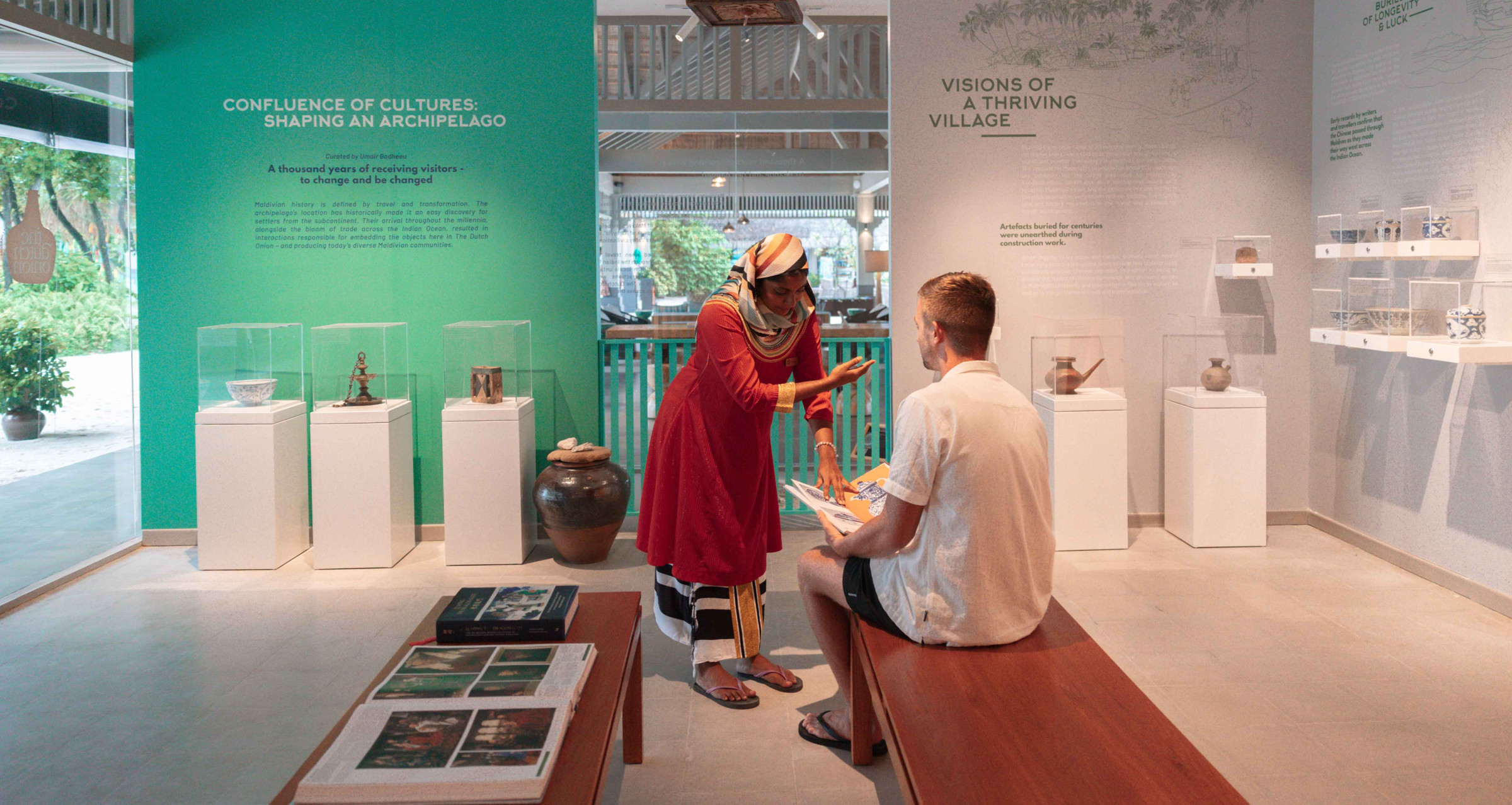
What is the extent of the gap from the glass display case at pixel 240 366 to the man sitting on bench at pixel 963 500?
379 centimetres

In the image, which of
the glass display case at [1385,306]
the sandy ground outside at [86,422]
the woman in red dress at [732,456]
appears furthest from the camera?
the sandy ground outside at [86,422]

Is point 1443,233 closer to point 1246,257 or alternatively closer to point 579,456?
point 1246,257

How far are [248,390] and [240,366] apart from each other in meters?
0.18

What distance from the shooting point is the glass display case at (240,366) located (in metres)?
5.15

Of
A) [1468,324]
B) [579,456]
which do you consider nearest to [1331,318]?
[1468,324]

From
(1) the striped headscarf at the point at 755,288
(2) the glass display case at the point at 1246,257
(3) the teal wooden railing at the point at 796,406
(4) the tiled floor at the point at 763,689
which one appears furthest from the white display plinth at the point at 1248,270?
(1) the striped headscarf at the point at 755,288

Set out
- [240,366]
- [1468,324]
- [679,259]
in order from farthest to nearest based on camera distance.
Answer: [679,259] < [240,366] < [1468,324]

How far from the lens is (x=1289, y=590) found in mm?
4605

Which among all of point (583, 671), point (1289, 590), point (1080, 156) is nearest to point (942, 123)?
point (1080, 156)

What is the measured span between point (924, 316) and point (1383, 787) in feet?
5.90

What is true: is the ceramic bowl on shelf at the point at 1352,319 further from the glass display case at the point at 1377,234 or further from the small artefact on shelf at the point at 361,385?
the small artefact on shelf at the point at 361,385

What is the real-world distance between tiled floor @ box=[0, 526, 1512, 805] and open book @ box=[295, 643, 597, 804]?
759mm

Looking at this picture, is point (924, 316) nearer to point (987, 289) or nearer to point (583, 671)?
point (987, 289)

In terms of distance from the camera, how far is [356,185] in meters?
5.52
